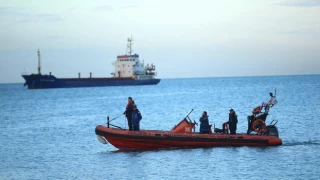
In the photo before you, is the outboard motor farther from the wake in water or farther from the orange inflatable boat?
the wake in water

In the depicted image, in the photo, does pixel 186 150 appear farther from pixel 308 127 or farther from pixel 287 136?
pixel 308 127

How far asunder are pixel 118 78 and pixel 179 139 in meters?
103

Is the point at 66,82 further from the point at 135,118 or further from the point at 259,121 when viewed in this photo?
the point at 259,121

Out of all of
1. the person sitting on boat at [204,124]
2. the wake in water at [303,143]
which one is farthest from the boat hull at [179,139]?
the wake in water at [303,143]

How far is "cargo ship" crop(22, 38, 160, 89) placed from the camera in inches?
4806

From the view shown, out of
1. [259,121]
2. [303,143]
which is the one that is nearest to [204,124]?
[259,121]

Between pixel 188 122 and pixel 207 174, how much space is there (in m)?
4.92

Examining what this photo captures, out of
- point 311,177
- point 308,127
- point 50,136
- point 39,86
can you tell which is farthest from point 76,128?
point 39,86

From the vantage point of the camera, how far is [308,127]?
115 ft

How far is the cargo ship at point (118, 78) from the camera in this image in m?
122

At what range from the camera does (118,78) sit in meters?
128

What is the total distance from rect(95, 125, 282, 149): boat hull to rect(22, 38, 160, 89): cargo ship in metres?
96.2

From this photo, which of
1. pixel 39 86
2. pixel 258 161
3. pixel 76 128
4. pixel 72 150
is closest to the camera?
pixel 258 161

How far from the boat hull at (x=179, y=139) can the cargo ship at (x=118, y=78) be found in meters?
96.2
